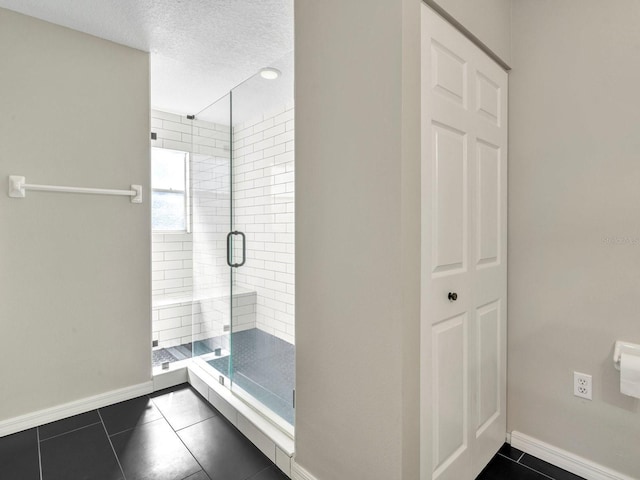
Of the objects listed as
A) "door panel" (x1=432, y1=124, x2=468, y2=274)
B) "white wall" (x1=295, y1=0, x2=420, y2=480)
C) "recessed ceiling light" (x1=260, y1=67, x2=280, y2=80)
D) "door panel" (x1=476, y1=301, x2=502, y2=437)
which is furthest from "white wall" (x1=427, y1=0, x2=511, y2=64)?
"door panel" (x1=476, y1=301, x2=502, y2=437)

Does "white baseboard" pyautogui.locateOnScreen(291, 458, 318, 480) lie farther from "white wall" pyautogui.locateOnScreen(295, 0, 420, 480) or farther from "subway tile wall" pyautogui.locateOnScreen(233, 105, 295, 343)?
"subway tile wall" pyautogui.locateOnScreen(233, 105, 295, 343)

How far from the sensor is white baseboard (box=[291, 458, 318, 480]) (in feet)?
4.91

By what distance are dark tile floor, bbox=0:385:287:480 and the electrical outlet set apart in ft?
4.71

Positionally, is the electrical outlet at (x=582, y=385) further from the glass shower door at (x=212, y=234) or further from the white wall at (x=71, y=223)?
the white wall at (x=71, y=223)

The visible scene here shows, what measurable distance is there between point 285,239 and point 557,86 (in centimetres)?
155

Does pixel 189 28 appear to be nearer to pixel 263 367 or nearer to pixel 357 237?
pixel 357 237

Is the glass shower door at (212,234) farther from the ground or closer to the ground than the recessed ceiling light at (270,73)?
closer to the ground

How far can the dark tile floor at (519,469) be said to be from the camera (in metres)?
1.57

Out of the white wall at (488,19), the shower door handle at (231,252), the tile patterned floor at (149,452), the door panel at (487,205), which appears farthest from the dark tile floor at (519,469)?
the white wall at (488,19)

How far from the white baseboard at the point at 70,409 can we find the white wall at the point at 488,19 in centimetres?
283

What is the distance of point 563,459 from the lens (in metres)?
1.62

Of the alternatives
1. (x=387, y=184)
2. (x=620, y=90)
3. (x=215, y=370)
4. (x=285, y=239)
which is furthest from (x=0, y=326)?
(x=620, y=90)

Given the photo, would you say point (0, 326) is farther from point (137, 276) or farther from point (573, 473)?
point (573, 473)

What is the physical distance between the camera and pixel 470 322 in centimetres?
147
